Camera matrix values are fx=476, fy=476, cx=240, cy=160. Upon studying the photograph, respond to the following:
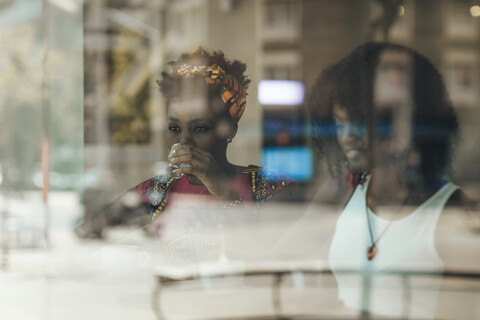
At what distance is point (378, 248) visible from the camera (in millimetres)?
1379

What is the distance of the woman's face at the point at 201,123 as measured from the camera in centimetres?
98

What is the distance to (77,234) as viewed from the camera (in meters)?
1.45

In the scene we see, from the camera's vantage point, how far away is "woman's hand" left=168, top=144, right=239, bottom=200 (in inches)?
38.9

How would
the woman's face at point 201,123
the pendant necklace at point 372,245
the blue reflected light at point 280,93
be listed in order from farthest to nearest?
the pendant necklace at point 372,245
the blue reflected light at point 280,93
the woman's face at point 201,123

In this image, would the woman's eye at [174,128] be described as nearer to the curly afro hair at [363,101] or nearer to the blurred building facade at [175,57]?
the blurred building facade at [175,57]

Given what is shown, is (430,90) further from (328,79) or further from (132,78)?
(132,78)

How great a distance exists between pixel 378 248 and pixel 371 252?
0.02 m

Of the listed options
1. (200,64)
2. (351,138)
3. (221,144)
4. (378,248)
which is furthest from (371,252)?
(200,64)

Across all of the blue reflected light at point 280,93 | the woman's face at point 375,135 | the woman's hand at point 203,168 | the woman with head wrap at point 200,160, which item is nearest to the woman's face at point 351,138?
the woman's face at point 375,135

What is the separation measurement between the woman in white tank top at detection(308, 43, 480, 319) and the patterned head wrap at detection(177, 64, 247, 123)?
27cm

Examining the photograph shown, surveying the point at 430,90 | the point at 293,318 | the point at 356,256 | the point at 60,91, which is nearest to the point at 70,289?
the point at 293,318

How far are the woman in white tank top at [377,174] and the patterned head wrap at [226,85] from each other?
27cm

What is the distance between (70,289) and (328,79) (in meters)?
2.95

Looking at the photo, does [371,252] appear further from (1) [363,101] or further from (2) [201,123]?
(2) [201,123]
